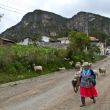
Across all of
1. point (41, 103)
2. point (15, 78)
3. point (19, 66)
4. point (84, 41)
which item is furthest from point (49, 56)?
point (41, 103)

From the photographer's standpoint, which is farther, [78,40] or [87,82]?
[78,40]

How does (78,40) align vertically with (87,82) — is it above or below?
above

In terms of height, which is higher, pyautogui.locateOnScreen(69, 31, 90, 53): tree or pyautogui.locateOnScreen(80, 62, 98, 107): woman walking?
pyautogui.locateOnScreen(69, 31, 90, 53): tree

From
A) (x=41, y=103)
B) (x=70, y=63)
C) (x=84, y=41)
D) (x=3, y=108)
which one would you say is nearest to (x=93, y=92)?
(x=41, y=103)

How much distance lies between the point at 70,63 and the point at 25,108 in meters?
35.4

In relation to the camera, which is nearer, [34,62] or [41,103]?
[41,103]

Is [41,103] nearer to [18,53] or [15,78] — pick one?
[15,78]

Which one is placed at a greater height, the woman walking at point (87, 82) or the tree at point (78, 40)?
the tree at point (78, 40)

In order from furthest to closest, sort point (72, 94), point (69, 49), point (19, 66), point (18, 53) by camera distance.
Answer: point (69, 49) → point (18, 53) → point (19, 66) → point (72, 94)

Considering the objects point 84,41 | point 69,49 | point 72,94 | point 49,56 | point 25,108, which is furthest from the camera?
point 84,41

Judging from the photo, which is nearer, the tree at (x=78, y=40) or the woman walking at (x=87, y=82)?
the woman walking at (x=87, y=82)

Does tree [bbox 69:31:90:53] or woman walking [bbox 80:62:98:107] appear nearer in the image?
woman walking [bbox 80:62:98:107]

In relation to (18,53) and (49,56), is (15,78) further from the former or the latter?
(49,56)

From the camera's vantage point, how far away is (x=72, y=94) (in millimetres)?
21297
